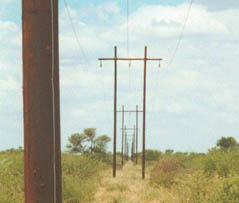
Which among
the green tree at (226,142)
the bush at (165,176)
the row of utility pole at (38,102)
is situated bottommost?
the green tree at (226,142)

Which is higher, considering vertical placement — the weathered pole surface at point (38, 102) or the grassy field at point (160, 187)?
the weathered pole surface at point (38, 102)

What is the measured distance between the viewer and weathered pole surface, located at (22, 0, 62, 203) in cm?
307

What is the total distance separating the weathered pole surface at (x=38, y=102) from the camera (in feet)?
10.1

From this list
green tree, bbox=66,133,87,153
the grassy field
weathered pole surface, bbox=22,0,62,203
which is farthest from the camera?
green tree, bbox=66,133,87,153

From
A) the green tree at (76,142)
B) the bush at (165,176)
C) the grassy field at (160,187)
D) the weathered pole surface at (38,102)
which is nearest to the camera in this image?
the weathered pole surface at (38,102)

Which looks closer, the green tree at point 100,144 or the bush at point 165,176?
the bush at point 165,176

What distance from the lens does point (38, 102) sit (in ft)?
10.1

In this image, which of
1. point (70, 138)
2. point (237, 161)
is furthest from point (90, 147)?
point (237, 161)

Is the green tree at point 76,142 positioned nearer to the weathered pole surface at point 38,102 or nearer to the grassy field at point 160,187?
the grassy field at point 160,187

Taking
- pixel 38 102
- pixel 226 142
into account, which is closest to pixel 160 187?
pixel 38 102

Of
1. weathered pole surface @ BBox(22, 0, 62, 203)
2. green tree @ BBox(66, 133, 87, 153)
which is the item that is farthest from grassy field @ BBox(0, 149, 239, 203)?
green tree @ BBox(66, 133, 87, 153)

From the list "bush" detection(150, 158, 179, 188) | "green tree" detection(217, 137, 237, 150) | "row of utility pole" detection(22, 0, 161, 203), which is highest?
"row of utility pole" detection(22, 0, 161, 203)

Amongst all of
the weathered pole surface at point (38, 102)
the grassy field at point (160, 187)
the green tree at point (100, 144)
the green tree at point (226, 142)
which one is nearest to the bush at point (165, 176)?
the grassy field at point (160, 187)

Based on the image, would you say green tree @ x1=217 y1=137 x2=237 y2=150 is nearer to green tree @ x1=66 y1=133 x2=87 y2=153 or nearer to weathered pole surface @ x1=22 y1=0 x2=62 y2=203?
green tree @ x1=66 y1=133 x2=87 y2=153
